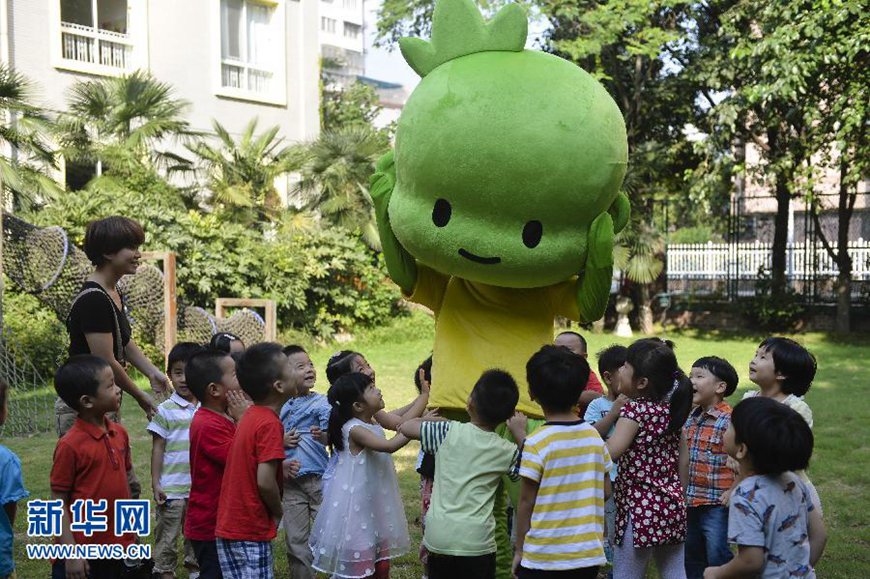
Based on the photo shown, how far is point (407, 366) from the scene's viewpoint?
1556cm

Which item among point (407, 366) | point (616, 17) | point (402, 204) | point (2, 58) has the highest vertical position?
point (616, 17)

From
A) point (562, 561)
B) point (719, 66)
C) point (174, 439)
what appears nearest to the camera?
point (562, 561)

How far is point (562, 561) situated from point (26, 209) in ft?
40.3

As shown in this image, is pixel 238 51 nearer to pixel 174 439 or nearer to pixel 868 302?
pixel 868 302

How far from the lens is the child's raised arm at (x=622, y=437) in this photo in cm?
421

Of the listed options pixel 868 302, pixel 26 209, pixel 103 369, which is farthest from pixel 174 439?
pixel 868 302

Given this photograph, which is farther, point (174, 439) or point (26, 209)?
point (26, 209)

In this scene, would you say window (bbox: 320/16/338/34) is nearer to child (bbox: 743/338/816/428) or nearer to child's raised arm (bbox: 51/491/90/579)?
child (bbox: 743/338/816/428)

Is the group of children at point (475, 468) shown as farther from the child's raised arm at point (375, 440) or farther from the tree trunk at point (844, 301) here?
the tree trunk at point (844, 301)

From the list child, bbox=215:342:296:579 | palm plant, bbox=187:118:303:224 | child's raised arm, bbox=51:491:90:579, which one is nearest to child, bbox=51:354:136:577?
Answer: child's raised arm, bbox=51:491:90:579

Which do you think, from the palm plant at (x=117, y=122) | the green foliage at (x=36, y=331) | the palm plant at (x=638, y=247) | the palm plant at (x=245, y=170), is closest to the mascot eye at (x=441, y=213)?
the green foliage at (x=36, y=331)

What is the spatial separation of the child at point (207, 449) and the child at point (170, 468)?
0.52m

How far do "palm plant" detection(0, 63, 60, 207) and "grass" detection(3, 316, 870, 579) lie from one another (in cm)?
389

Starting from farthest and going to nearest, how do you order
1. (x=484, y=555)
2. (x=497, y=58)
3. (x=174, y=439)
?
(x=174, y=439)
(x=497, y=58)
(x=484, y=555)
